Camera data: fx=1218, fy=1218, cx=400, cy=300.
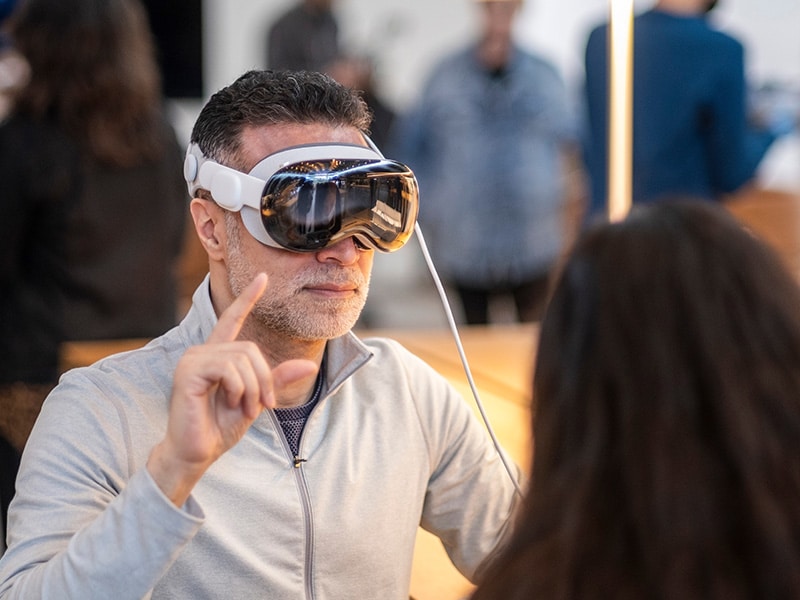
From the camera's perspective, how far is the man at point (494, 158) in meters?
3.86

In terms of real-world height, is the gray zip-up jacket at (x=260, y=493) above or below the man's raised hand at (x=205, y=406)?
below

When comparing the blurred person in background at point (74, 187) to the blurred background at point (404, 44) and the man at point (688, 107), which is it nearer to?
the man at point (688, 107)

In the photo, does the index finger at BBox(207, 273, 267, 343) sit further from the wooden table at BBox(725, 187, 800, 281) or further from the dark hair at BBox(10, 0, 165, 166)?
the wooden table at BBox(725, 187, 800, 281)

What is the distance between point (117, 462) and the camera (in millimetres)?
1338

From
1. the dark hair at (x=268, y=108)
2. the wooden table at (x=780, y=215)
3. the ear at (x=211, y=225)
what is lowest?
the wooden table at (x=780, y=215)

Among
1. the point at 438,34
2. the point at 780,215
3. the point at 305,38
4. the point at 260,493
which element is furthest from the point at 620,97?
the point at 438,34

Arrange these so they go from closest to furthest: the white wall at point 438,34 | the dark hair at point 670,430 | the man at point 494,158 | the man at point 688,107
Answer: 1. the dark hair at point 670,430
2. the man at point 688,107
3. the man at point 494,158
4. the white wall at point 438,34

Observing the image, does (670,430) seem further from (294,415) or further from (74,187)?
(74,187)

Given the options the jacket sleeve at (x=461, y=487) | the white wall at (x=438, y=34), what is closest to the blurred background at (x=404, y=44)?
the white wall at (x=438, y=34)

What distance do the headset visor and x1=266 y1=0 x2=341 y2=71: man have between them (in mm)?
4685

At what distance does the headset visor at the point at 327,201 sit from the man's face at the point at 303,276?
31 millimetres

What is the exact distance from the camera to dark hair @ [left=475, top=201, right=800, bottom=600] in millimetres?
879

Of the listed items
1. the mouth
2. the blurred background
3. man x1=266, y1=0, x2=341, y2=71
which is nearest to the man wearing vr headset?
the mouth

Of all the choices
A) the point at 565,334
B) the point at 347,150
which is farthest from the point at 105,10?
the point at 565,334
